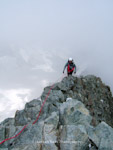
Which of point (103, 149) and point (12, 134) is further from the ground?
point (12, 134)

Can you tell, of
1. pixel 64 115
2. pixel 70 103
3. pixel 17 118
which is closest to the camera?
pixel 64 115

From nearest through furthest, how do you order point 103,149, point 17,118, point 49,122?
point 103,149, point 49,122, point 17,118

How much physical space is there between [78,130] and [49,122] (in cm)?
250

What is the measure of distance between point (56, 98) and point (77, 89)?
5649 mm

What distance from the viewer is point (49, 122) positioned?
11547 mm

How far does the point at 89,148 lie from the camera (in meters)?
10.2

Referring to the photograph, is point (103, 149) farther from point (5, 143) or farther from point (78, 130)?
point (5, 143)

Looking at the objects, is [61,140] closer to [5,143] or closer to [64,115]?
[64,115]

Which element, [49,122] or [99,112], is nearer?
[49,122]

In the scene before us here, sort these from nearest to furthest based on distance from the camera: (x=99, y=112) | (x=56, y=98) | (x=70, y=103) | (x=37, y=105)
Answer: (x=70, y=103)
(x=37, y=105)
(x=56, y=98)
(x=99, y=112)

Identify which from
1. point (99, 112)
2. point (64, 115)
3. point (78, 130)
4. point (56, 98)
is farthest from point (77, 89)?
point (78, 130)

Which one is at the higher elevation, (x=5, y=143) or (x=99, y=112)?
(x=99, y=112)

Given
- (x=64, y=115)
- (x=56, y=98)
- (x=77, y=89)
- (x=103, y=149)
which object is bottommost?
(x=103, y=149)

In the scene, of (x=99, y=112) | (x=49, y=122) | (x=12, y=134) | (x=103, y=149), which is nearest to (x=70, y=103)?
(x=49, y=122)
